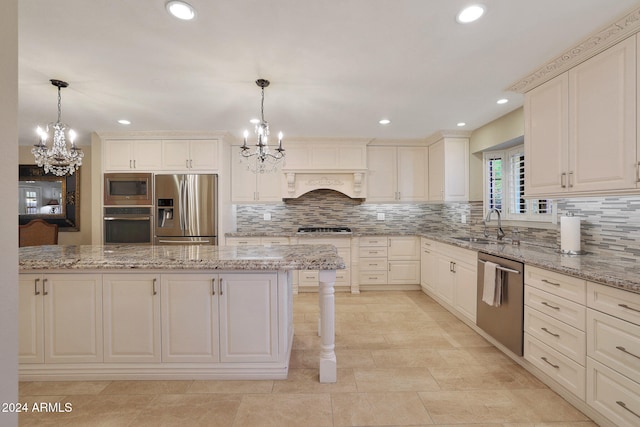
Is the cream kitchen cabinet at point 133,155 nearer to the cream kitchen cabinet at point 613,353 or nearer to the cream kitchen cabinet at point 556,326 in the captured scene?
the cream kitchen cabinet at point 556,326

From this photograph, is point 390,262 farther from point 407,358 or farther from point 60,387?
point 60,387

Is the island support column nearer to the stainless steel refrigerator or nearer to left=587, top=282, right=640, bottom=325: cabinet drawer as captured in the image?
left=587, top=282, right=640, bottom=325: cabinet drawer

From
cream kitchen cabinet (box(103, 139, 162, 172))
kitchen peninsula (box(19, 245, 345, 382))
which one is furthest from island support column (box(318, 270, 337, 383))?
cream kitchen cabinet (box(103, 139, 162, 172))

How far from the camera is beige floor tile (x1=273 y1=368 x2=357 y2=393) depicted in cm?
195

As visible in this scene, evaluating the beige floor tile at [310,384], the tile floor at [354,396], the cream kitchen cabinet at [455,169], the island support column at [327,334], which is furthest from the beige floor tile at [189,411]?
the cream kitchen cabinet at [455,169]

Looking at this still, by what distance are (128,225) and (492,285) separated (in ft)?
14.9

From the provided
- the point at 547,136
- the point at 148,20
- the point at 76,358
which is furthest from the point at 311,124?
the point at 76,358

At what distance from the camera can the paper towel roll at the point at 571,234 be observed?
2308 mm

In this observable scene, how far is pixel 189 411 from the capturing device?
1.75 metres

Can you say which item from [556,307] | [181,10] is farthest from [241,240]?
[556,307]

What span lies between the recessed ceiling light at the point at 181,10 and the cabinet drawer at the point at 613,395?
3105 mm

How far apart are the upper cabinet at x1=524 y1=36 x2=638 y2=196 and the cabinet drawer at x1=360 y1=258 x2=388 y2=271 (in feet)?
7.61

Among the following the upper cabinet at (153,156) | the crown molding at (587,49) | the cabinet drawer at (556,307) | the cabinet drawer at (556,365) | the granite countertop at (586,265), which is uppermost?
the crown molding at (587,49)

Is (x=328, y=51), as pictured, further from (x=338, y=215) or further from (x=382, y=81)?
(x=338, y=215)
